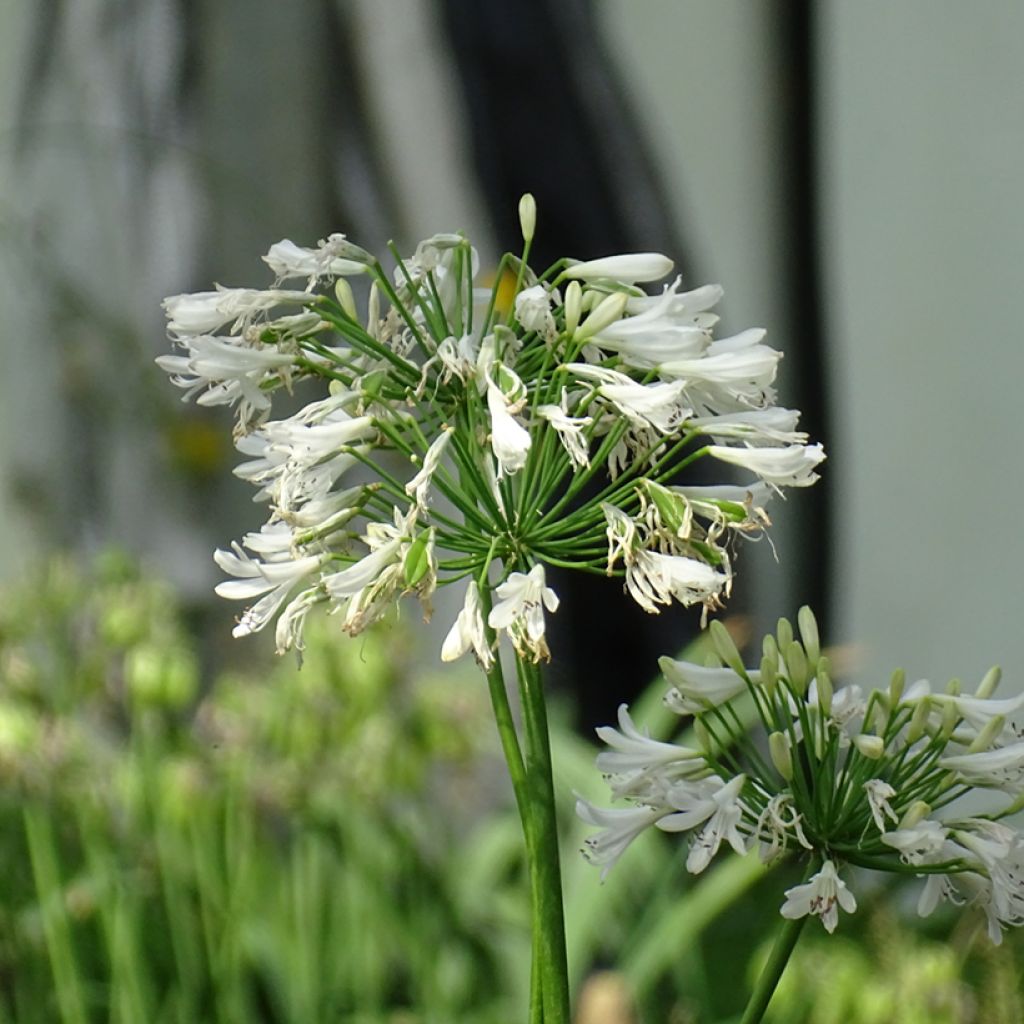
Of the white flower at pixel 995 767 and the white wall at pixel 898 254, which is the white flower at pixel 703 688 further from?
the white wall at pixel 898 254

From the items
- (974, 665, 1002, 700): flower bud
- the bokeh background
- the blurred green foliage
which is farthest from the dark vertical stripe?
(974, 665, 1002, 700): flower bud

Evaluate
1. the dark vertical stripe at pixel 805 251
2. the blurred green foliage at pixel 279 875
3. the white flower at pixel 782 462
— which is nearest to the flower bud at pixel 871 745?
the white flower at pixel 782 462

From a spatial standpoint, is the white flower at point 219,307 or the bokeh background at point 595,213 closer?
the white flower at point 219,307

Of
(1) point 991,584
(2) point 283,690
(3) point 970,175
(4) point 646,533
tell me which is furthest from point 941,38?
(4) point 646,533

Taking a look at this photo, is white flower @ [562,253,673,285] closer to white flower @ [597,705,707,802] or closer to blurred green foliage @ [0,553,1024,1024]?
white flower @ [597,705,707,802]

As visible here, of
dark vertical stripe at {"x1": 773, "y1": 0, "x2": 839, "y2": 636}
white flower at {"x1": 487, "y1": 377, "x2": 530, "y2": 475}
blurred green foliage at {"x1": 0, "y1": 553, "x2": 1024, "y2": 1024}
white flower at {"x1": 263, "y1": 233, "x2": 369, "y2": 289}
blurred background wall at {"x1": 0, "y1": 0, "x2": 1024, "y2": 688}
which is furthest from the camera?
dark vertical stripe at {"x1": 773, "y1": 0, "x2": 839, "y2": 636}

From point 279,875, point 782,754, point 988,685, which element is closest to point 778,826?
point 782,754
